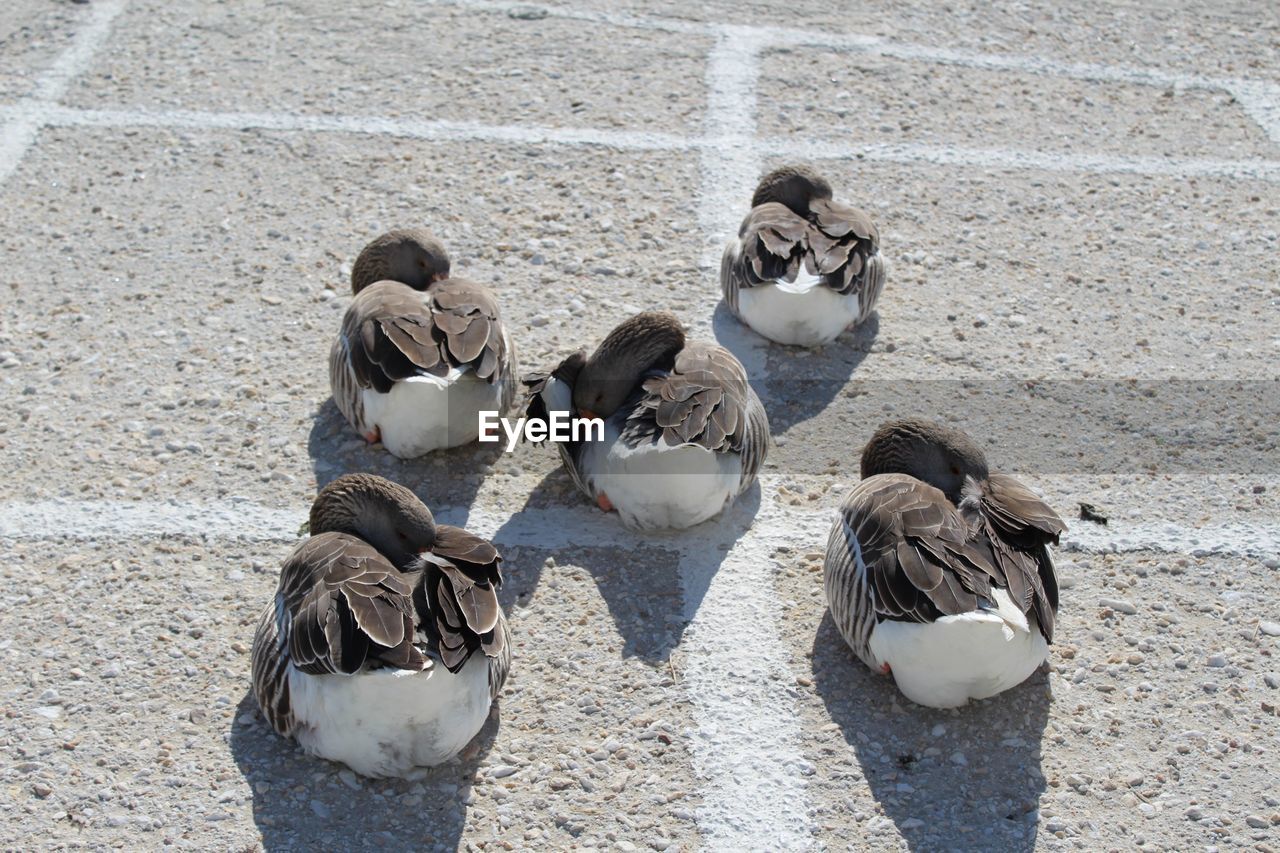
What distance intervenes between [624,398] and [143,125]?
412 cm

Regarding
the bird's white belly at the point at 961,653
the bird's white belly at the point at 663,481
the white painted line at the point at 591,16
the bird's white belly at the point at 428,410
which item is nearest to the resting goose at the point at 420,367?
the bird's white belly at the point at 428,410

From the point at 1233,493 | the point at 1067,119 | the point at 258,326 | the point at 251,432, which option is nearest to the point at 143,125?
the point at 258,326

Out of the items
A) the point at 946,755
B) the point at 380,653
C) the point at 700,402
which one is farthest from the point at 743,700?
the point at 380,653

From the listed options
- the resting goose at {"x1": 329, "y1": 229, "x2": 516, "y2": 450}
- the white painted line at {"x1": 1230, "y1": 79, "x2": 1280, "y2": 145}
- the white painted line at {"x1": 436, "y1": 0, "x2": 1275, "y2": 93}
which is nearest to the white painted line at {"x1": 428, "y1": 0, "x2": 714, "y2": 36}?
the white painted line at {"x1": 436, "y1": 0, "x2": 1275, "y2": 93}

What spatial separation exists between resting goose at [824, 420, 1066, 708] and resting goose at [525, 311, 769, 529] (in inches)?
20.4

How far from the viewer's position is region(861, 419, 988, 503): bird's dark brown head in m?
4.99

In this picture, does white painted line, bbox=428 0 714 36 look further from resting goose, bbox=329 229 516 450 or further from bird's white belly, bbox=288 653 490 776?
bird's white belly, bbox=288 653 490 776

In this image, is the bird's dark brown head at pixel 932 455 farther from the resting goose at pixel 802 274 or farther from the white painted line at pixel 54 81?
the white painted line at pixel 54 81

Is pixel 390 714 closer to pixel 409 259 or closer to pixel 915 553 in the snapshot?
pixel 915 553

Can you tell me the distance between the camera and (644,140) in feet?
26.0

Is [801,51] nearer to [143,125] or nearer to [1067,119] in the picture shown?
[1067,119]

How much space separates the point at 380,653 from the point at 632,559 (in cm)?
145

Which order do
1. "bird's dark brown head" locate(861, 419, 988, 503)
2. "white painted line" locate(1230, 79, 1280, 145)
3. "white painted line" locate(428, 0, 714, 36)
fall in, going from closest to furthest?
"bird's dark brown head" locate(861, 419, 988, 503), "white painted line" locate(1230, 79, 1280, 145), "white painted line" locate(428, 0, 714, 36)

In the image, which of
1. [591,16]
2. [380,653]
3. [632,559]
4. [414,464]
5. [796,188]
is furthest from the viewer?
[591,16]
